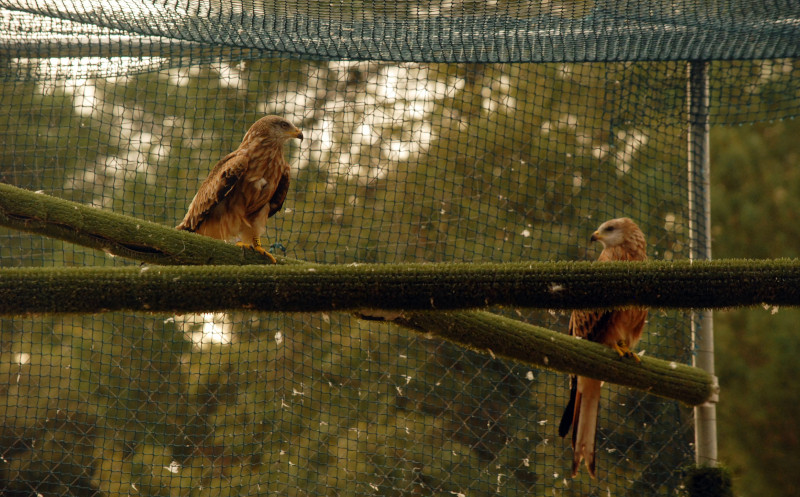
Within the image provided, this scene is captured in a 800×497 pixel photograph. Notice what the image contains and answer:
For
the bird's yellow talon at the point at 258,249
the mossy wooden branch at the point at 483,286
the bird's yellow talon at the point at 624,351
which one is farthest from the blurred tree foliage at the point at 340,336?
the mossy wooden branch at the point at 483,286

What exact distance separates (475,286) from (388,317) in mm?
279

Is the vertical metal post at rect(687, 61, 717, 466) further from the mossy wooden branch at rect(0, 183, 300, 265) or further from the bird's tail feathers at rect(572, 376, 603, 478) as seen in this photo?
the mossy wooden branch at rect(0, 183, 300, 265)

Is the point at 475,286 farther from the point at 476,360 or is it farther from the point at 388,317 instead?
the point at 476,360

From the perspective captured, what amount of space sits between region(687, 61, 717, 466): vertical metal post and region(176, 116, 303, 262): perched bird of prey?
6.14 feet

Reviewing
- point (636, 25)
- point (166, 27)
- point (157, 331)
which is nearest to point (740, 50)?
point (636, 25)

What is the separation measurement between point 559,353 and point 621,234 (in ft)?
3.34

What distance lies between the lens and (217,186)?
2.80 m

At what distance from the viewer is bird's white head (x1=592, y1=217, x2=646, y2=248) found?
319 centimetres

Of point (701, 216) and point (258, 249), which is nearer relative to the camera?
point (258, 249)

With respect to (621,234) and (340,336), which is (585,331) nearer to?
(621,234)

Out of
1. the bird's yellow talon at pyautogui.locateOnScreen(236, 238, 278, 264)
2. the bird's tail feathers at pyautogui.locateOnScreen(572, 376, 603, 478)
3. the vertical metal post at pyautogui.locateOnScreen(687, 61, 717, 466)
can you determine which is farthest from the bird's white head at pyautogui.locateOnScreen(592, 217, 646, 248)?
the bird's yellow talon at pyautogui.locateOnScreen(236, 238, 278, 264)

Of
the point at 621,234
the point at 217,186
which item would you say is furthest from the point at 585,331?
the point at 217,186

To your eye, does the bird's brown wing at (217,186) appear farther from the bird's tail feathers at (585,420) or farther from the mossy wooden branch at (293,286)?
the bird's tail feathers at (585,420)

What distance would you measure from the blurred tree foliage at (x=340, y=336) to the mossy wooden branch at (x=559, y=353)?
0.61 metres
